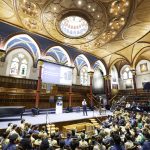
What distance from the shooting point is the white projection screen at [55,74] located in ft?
36.8

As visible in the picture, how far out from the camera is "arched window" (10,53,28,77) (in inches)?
556

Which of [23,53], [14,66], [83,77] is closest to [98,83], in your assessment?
[83,77]

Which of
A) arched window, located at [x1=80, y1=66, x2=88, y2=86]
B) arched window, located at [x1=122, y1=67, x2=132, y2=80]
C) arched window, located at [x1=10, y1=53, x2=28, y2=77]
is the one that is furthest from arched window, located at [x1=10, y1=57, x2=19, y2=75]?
arched window, located at [x1=122, y1=67, x2=132, y2=80]

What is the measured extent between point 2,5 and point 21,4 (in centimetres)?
120

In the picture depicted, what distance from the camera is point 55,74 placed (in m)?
11.7

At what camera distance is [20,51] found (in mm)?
14633

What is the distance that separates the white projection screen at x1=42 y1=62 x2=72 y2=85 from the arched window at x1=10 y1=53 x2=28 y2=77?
4643mm

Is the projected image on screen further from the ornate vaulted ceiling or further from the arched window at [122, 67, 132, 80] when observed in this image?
the ornate vaulted ceiling

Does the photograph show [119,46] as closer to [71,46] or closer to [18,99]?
[71,46]

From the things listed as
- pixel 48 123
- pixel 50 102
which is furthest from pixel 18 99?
pixel 48 123

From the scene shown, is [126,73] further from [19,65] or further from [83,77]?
[19,65]

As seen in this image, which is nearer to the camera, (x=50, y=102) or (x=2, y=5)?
(x=2, y=5)

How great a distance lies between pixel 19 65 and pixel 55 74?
224 inches

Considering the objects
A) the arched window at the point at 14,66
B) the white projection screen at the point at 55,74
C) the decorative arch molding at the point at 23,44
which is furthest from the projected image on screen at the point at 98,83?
the arched window at the point at 14,66
